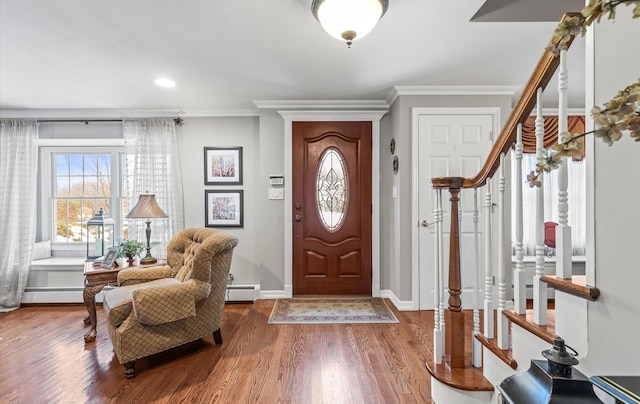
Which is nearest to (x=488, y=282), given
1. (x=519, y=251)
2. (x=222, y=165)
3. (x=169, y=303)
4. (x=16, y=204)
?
(x=519, y=251)

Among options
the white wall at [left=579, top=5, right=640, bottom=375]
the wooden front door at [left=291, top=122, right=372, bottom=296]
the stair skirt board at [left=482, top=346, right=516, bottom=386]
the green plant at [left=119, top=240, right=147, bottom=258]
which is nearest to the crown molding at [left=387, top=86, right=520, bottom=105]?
the wooden front door at [left=291, top=122, right=372, bottom=296]

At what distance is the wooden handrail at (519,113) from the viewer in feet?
3.84

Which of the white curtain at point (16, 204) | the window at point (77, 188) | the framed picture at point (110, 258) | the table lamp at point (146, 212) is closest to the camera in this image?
the framed picture at point (110, 258)

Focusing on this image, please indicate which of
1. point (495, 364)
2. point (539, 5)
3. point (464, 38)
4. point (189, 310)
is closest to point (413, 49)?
point (464, 38)

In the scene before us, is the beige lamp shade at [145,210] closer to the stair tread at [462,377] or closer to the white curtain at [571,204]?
the stair tread at [462,377]

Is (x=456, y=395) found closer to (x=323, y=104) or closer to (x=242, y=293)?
(x=242, y=293)

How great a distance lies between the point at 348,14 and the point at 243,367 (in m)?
2.34

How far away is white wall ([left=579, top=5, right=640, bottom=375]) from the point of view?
0.83 meters

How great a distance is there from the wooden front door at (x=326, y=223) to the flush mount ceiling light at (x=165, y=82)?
4.33 ft

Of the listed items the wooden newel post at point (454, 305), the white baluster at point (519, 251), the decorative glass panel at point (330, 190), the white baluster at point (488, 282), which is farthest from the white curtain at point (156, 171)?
the white baluster at point (519, 251)

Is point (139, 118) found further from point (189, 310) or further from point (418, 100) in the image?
point (418, 100)

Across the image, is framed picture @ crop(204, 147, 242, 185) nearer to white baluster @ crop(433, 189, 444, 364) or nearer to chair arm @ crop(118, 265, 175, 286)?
chair arm @ crop(118, 265, 175, 286)

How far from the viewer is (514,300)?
4.22ft

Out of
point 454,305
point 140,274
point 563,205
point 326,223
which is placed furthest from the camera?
point 326,223
